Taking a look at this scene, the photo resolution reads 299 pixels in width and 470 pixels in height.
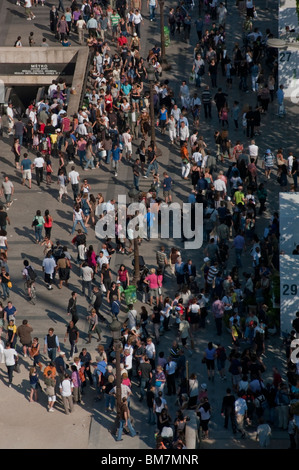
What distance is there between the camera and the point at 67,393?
33.5 metres

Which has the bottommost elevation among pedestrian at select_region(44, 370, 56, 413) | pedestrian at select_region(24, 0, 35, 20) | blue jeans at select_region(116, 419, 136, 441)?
blue jeans at select_region(116, 419, 136, 441)

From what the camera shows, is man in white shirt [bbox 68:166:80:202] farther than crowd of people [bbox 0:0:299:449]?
Yes

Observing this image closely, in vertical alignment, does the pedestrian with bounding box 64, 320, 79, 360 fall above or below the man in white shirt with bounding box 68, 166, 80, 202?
below

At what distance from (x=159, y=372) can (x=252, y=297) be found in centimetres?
429

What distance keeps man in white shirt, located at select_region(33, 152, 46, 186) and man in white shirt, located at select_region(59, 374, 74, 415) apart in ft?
35.8

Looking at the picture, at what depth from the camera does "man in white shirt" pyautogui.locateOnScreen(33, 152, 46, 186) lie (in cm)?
4266

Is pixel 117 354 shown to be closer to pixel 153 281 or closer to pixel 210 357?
pixel 210 357

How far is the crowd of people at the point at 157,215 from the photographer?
1325 inches

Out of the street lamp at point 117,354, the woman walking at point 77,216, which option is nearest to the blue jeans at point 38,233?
the woman walking at point 77,216

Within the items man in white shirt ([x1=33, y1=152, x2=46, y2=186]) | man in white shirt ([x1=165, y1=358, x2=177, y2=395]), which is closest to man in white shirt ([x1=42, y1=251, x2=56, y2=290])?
man in white shirt ([x1=33, y1=152, x2=46, y2=186])

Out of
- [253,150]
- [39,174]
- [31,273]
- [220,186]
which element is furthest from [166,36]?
[31,273]

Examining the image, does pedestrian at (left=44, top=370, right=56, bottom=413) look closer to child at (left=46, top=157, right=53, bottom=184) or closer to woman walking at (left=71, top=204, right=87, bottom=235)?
woman walking at (left=71, top=204, right=87, bottom=235)

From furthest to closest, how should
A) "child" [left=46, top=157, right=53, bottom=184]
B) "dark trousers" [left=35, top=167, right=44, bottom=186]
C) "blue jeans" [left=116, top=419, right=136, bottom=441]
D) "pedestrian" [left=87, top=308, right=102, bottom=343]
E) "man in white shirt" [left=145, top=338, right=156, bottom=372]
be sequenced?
"child" [left=46, top=157, right=53, bottom=184], "dark trousers" [left=35, top=167, right=44, bottom=186], "pedestrian" [left=87, top=308, right=102, bottom=343], "man in white shirt" [left=145, top=338, right=156, bottom=372], "blue jeans" [left=116, top=419, right=136, bottom=441]

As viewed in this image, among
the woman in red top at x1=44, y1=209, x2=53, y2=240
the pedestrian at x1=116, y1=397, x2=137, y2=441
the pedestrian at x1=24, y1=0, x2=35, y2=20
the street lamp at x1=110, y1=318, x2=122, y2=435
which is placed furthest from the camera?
the pedestrian at x1=24, y1=0, x2=35, y2=20
